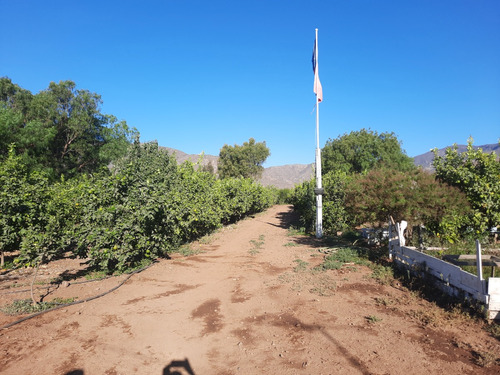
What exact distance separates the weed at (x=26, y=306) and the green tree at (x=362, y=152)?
93.7ft

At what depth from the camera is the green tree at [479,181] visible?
7094mm

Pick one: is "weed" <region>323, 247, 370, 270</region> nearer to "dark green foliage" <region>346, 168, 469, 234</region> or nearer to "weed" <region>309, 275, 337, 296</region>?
"weed" <region>309, 275, 337, 296</region>

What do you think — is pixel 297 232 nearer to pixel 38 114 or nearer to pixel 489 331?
pixel 489 331

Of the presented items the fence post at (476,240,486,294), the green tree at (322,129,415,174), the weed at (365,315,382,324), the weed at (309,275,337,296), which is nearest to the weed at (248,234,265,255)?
the weed at (309,275,337,296)

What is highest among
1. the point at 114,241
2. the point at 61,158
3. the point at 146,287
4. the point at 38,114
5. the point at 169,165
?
the point at 38,114

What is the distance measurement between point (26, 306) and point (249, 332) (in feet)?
12.5

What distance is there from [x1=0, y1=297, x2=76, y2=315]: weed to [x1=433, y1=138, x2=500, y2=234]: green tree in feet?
29.9

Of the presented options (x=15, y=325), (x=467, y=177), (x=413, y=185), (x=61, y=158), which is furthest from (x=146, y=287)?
(x=61, y=158)

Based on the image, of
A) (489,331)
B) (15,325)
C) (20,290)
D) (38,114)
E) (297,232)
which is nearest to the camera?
(489,331)

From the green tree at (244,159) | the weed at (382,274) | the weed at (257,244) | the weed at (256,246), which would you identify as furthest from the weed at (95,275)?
the green tree at (244,159)

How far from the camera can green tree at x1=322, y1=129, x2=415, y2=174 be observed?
31.8 meters

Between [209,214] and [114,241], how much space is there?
661cm

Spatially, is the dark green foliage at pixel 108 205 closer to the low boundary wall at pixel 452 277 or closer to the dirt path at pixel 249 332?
the dirt path at pixel 249 332

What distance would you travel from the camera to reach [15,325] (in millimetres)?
4453
